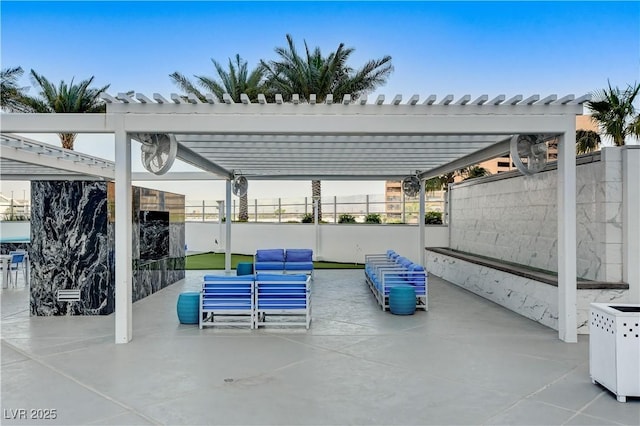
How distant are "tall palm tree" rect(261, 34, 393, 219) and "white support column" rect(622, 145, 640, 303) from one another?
9795mm

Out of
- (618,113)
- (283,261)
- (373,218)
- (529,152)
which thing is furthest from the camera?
(373,218)

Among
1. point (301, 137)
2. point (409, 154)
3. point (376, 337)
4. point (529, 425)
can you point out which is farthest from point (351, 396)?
point (409, 154)

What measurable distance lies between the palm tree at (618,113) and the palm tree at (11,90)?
2171 centimetres

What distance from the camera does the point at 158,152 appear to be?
23.1 ft

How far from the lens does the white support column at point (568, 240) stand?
6148mm

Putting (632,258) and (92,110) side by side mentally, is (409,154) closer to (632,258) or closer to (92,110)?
(632,258)

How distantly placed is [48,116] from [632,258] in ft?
29.0

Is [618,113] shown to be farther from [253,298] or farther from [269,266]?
[253,298]

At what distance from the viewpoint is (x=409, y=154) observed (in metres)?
9.95

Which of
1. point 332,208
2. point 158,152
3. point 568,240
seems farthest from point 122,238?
point 332,208

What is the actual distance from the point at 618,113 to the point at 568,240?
42.0 feet

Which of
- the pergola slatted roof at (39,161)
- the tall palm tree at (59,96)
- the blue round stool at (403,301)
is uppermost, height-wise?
the tall palm tree at (59,96)

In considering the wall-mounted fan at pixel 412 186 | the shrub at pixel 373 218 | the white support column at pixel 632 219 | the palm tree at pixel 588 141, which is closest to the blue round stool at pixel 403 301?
the white support column at pixel 632 219

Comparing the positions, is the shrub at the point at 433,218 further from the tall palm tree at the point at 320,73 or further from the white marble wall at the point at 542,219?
the tall palm tree at the point at 320,73
